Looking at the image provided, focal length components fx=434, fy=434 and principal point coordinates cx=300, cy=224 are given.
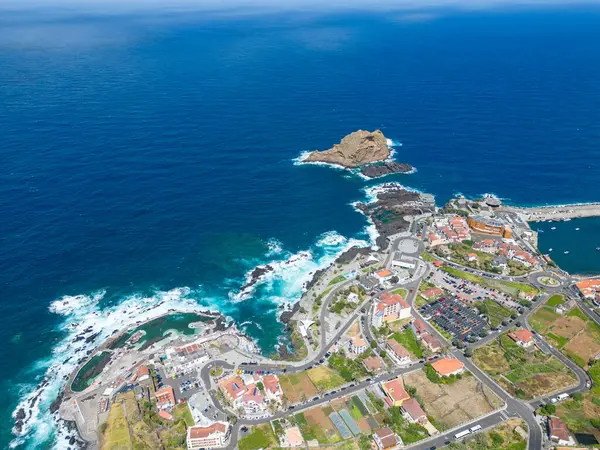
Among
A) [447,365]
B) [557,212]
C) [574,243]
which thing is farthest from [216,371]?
[557,212]

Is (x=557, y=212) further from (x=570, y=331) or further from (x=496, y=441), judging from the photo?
(x=496, y=441)

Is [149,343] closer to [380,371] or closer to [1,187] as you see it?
[380,371]

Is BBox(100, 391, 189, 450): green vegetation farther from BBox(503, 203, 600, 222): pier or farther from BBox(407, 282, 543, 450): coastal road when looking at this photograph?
BBox(503, 203, 600, 222): pier

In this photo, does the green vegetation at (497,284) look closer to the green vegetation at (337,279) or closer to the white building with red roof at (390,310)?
the white building with red roof at (390,310)

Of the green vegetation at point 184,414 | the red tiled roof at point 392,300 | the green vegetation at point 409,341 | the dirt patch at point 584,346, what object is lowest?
the green vegetation at point 184,414

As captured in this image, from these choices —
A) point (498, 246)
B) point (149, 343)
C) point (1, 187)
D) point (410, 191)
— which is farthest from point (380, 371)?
point (1, 187)

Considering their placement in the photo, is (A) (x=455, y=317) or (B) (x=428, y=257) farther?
(B) (x=428, y=257)

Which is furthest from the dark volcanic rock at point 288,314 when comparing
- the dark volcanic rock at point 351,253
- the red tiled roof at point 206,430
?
the red tiled roof at point 206,430
